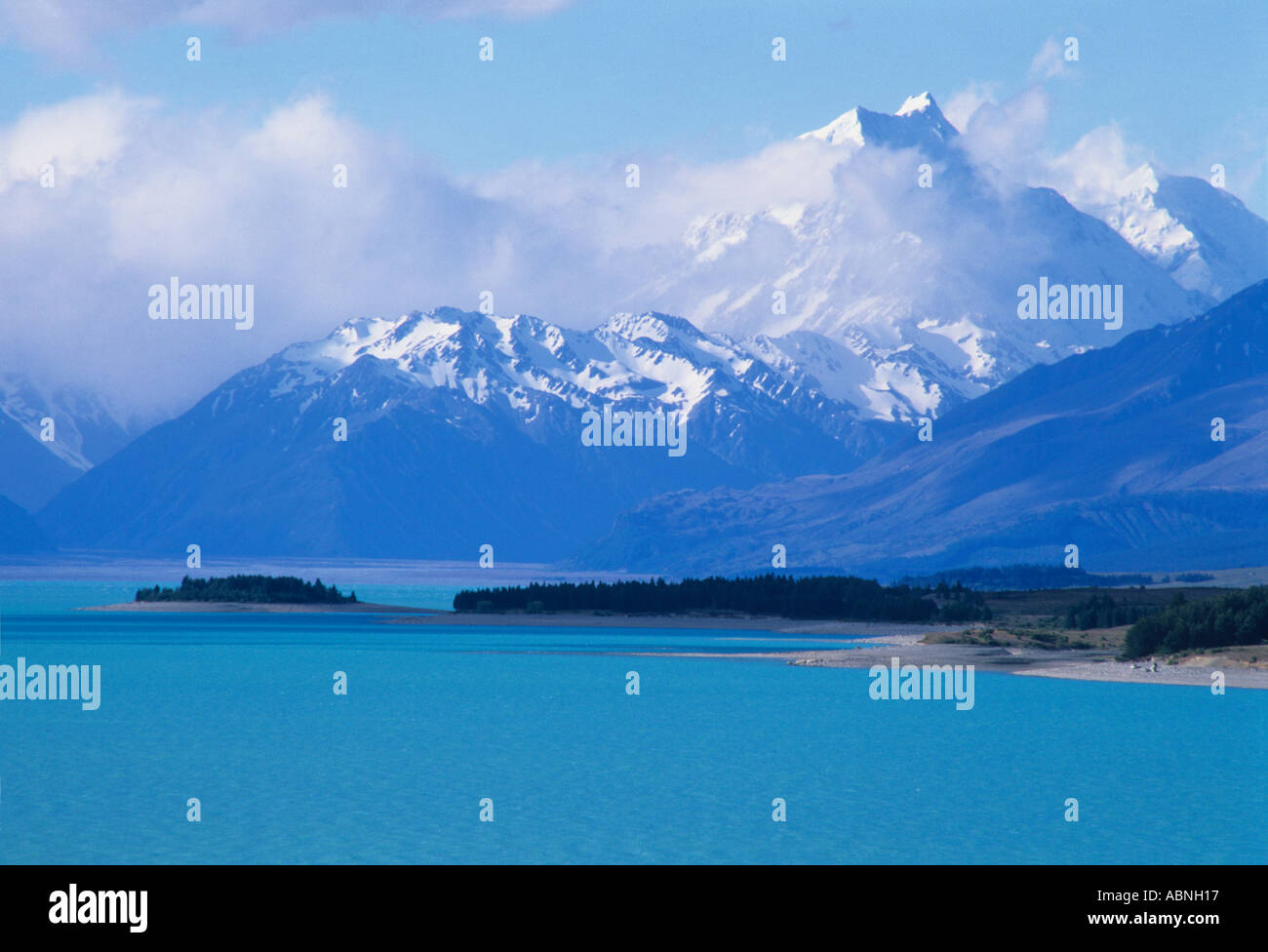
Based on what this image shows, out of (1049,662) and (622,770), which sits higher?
(1049,662)

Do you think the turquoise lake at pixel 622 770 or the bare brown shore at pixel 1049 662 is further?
the bare brown shore at pixel 1049 662

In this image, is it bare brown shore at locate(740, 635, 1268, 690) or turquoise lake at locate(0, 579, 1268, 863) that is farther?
bare brown shore at locate(740, 635, 1268, 690)

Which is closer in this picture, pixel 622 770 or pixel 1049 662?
pixel 622 770

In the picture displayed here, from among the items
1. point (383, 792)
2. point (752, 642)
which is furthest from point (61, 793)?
point (752, 642)

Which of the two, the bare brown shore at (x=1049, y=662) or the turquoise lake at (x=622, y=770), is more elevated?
the bare brown shore at (x=1049, y=662)

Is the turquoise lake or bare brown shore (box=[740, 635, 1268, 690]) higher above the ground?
bare brown shore (box=[740, 635, 1268, 690])
